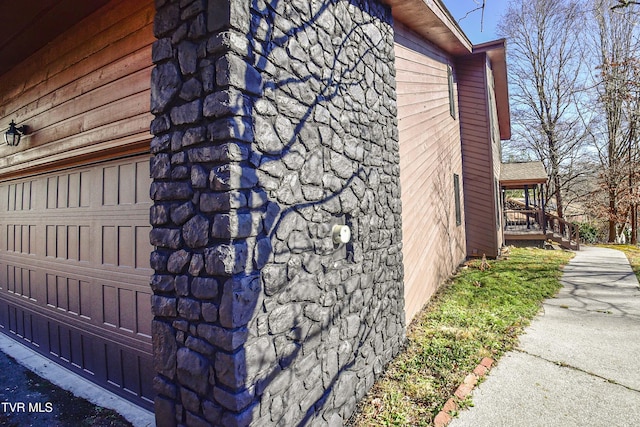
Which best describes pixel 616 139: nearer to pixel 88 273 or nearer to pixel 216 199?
pixel 216 199

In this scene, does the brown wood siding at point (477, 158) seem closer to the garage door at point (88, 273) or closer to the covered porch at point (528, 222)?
the covered porch at point (528, 222)

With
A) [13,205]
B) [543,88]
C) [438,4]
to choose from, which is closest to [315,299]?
[438,4]

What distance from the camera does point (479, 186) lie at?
8422 millimetres

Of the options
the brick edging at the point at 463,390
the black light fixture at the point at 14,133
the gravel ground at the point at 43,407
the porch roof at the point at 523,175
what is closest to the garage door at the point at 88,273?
the gravel ground at the point at 43,407

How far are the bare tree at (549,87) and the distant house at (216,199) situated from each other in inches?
628

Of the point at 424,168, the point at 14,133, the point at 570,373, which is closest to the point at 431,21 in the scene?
the point at 424,168

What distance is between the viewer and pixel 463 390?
9.64 ft

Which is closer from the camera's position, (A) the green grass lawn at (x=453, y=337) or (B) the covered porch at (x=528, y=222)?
(A) the green grass lawn at (x=453, y=337)

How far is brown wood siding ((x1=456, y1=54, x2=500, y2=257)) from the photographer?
825cm

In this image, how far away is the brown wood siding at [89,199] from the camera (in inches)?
113

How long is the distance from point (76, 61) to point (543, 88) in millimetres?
20790

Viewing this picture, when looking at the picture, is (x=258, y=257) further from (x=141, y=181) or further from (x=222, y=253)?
(x=141, y=181)

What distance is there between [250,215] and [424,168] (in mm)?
4342

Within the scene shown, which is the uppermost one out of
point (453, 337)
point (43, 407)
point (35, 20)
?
point (35, 20)
